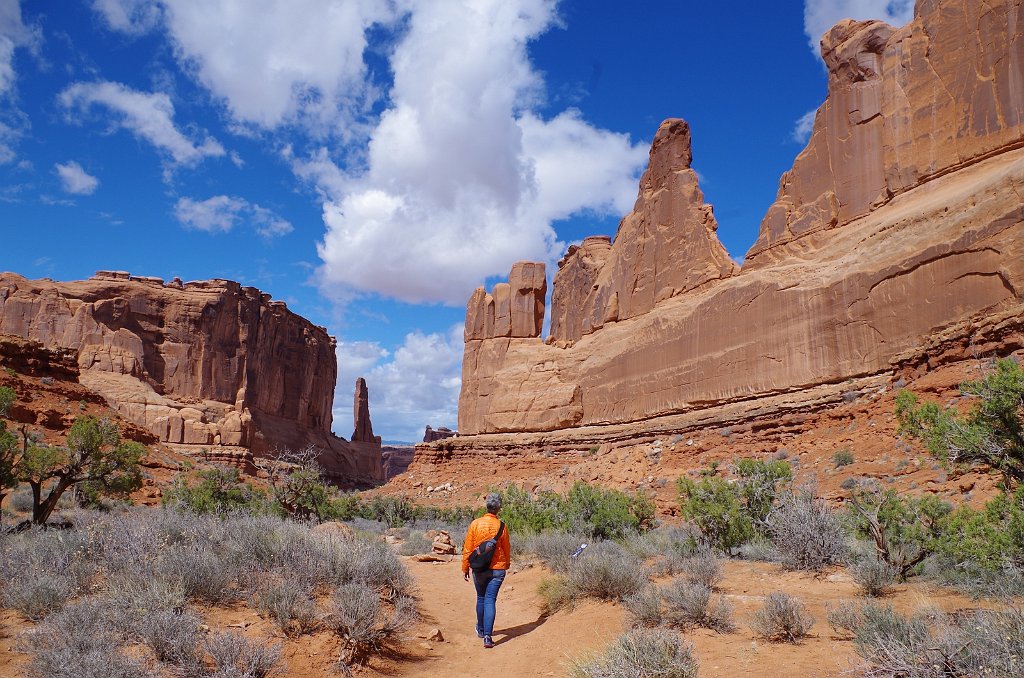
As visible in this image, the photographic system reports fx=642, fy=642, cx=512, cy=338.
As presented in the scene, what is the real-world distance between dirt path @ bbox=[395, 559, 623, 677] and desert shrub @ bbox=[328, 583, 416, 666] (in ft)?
1.20

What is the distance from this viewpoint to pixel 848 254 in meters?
23.5

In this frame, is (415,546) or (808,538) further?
(415,546)

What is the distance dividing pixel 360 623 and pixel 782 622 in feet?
12.9

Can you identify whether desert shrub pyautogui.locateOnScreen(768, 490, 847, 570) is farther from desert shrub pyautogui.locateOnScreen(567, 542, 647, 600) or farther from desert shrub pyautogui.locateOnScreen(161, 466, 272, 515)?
desert shrub pyautogui.locateOnScreen(161, 466, 272, 515)

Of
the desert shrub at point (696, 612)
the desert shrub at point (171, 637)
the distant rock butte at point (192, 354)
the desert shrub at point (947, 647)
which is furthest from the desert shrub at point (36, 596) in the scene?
the distant rock butte at point (192, 354)

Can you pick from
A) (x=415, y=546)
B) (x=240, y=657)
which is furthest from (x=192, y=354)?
(x=240, y=657)

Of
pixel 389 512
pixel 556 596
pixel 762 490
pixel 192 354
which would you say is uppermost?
pixel 192 354

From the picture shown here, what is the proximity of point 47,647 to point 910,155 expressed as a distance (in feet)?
88.4

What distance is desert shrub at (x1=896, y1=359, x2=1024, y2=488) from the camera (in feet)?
22.7

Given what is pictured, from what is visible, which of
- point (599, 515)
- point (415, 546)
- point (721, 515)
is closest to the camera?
point (721, 515)

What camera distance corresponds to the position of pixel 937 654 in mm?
3971

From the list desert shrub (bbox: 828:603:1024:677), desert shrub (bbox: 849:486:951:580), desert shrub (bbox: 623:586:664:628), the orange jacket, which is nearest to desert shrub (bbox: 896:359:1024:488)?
desert shrub (bbox: 849:486:951:580)

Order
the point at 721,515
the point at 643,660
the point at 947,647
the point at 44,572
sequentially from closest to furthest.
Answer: the point at 947,647 < the point at 643,660 < the point at 44,572 < the point at 721,515

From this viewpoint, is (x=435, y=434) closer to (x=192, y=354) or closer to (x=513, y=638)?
(x=192, y=354)
